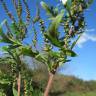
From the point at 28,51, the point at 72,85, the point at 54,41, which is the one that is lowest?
the point at 72,85

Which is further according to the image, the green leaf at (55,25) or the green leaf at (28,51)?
the green leaf at (28,51)

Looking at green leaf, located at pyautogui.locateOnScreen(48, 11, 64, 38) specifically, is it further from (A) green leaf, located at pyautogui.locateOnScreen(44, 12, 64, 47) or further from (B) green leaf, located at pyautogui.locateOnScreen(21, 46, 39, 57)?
(B) green leaf, located at pyautogui.locateOnScreen(21, 46, 39, 57)

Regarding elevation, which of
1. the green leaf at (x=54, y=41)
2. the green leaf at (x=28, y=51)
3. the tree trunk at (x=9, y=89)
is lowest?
the tree trunk at (x=9, y=89)

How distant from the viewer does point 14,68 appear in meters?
4.71

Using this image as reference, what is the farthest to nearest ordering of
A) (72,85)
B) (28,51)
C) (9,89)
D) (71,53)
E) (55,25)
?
1. (72,85)
2. (9,89)
3. (28,51)
4. (71,53)
5. (55,25)

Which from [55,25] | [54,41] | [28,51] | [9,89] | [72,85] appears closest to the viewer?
[55,25]

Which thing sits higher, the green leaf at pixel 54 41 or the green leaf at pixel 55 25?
the green leaf at pixel 55 25

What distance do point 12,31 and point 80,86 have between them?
98.9ft

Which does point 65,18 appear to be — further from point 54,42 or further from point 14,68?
point 14,68

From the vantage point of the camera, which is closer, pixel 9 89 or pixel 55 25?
pixel 55 25

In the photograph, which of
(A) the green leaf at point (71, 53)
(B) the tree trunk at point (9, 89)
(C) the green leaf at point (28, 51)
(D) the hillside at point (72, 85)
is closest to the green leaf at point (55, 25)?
(A) the green leaf at point (71, 53)

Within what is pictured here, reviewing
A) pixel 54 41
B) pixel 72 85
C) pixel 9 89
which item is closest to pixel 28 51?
pixel 54 41

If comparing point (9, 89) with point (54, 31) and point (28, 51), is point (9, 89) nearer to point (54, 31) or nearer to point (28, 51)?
point (28, 51)

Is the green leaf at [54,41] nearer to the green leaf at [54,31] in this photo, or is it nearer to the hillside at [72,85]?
the green leaf at [54,31]
